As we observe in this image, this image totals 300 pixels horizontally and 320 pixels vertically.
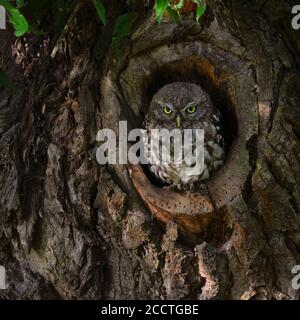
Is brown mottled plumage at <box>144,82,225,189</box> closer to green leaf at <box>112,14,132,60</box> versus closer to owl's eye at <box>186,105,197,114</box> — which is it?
owl's eye at <box>186,105,197,114</box>

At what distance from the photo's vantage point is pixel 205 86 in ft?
13.5

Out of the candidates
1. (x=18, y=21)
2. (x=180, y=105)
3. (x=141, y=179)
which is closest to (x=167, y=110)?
(x=180, y=105)

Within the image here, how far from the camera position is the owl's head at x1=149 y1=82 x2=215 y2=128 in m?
3.96

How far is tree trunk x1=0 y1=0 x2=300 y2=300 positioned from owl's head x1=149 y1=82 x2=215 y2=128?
34 cm

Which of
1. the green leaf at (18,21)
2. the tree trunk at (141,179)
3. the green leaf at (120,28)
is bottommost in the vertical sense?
the tree trunk at (141,179)

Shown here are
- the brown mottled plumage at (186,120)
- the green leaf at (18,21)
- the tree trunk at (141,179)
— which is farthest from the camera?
the brown mottled plumage at (186,120)

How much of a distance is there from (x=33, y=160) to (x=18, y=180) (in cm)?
15

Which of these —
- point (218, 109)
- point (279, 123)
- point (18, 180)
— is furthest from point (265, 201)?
point (18, 180)


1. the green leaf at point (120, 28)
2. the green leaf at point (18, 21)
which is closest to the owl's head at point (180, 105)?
the green leaf at point (120, 28)

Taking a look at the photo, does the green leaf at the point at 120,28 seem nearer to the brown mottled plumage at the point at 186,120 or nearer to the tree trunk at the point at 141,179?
the tree trunk at the point at 141,179

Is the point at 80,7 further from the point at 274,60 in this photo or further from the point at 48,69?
the point at 274,60

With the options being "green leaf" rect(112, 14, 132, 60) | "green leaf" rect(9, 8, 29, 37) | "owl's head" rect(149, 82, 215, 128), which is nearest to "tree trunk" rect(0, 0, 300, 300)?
"green leaf" rect(112, 14, 132, 60)

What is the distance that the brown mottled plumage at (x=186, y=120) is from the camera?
156 inches

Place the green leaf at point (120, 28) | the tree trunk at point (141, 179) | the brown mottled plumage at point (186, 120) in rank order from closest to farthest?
the tree trunk at point (141, 179)
the green leaf at point (120, 28)
the brown mottled plumage at point (186, 120)
